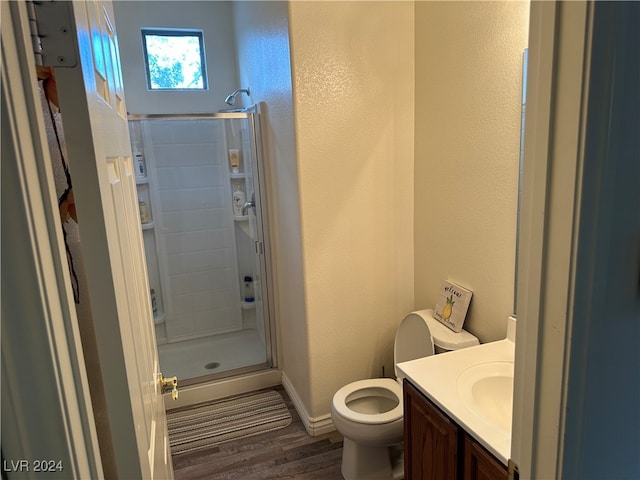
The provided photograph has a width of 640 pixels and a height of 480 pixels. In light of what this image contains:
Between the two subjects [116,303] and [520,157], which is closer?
[116,303]

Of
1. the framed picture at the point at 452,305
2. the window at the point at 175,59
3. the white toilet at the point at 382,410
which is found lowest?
the white toilet at the point at 382,410

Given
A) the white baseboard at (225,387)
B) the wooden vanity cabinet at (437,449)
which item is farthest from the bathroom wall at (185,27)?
the wooden vanity cabinet at (437,449)

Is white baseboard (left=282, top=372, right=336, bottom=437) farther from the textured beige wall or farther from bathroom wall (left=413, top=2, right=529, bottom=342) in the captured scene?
bathroom wall (left=413, top=2, right=529, bottom=342)

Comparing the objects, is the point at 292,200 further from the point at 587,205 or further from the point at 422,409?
the point at 587,205

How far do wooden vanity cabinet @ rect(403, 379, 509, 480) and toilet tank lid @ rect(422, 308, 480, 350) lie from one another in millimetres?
390

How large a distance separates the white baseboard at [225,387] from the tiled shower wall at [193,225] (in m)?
0.72

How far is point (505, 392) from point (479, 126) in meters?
1.06

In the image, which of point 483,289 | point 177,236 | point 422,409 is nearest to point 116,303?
point 422,409

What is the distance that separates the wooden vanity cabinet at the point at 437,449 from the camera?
1.25m

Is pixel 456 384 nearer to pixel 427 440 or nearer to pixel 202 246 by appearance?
pixel 427 440

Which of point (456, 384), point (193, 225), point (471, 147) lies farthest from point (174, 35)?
point (456, 384)

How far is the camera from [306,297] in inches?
90.2

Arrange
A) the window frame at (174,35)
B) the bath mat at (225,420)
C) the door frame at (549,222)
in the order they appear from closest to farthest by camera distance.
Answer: the door frame at (549,222), the bath mat at (225,420), the window frame at (174,35)

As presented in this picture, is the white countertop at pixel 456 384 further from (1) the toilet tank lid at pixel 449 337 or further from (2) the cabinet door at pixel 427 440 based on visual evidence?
(1) the toilet tank lid at pixel 449 337
